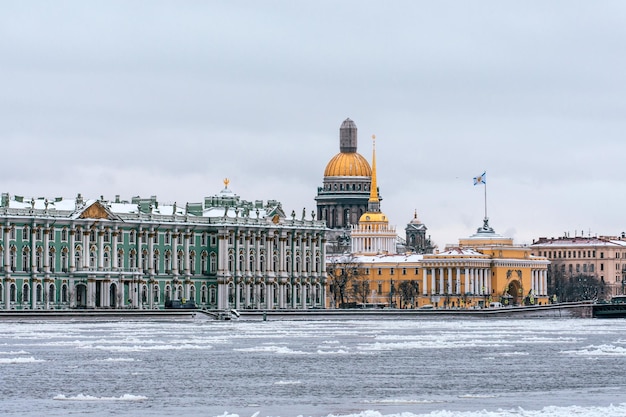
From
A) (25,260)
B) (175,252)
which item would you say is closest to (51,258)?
(25,260)

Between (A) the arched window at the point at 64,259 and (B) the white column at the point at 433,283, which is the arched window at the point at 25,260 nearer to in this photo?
(A) the arched window at the point at 64,259

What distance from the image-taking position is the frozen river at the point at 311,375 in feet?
143

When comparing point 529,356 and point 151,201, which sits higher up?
point 151,201

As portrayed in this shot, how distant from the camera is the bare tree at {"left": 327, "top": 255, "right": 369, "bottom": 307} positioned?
166m

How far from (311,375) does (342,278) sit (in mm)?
115198

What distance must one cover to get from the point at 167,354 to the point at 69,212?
218ft

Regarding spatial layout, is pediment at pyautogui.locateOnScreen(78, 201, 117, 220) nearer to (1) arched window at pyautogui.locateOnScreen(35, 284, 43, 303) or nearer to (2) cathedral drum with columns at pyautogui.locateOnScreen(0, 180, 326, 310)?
(2) cathedral drum with columns at pyautogui.locateOnScreen(0, 180, 326, 310)

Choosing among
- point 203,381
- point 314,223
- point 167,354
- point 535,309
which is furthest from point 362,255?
point 203,381

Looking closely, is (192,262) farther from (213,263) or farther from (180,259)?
(213,263)

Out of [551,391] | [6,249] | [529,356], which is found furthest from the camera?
[6,249]

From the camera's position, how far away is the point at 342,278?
16912 centimetres

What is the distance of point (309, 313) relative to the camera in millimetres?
131500

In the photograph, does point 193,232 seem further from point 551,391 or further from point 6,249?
point 551,391

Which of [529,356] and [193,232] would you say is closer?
[529,356]
